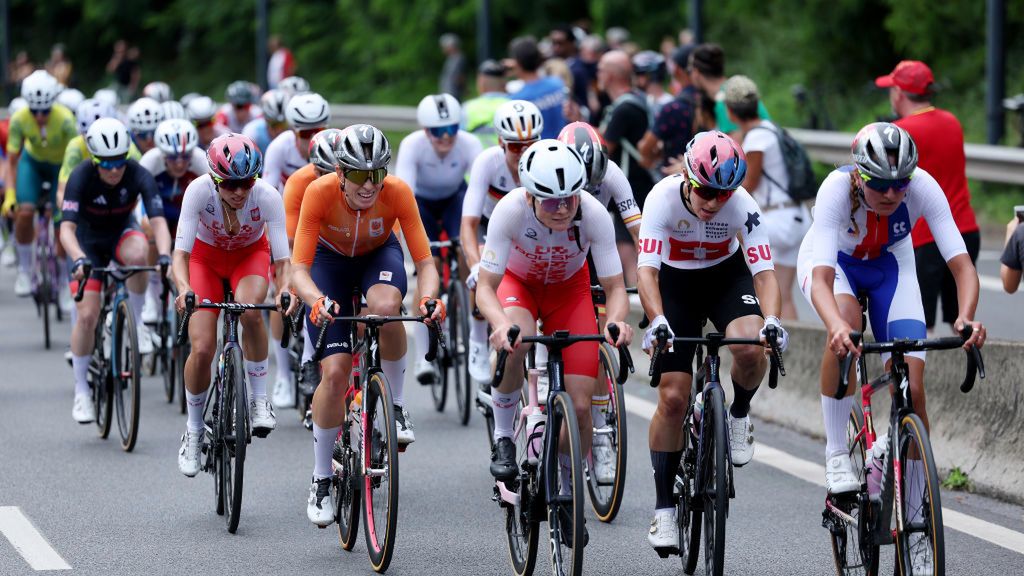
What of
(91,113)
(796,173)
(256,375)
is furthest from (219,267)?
(91,113)

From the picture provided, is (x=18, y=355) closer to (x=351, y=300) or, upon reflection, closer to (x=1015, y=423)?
(x=351, y=300)

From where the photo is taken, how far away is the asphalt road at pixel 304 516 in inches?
307

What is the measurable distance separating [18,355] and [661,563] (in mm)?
8325

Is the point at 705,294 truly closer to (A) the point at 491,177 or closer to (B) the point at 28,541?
(A) the point at 491,177

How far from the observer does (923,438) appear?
6465 millimetres

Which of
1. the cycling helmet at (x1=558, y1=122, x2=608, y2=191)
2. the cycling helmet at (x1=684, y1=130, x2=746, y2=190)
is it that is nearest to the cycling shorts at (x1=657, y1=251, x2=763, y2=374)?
the cycling helmet at (x1=558, y1=122, x2=608, y2=191)

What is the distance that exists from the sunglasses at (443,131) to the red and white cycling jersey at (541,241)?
358cm

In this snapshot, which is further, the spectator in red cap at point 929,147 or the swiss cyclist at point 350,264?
the spectator in red cap at point 929,147

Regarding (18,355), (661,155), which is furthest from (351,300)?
(18,355)

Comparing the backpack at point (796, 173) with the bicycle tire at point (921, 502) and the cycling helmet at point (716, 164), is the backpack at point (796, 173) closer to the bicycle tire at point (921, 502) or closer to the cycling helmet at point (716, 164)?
the cycling helmet at point (716, 164)

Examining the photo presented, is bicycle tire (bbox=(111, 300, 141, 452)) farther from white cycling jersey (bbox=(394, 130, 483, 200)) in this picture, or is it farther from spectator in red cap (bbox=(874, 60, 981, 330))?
spectator in red cap (bbox=(874, 60, 981, 330))

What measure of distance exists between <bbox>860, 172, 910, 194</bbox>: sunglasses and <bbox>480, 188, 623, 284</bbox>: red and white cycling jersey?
1.21 m

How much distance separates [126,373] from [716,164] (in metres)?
4.72

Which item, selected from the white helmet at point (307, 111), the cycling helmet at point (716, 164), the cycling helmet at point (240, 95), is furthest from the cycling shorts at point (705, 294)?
the cycling helmet at point (240, 95)
